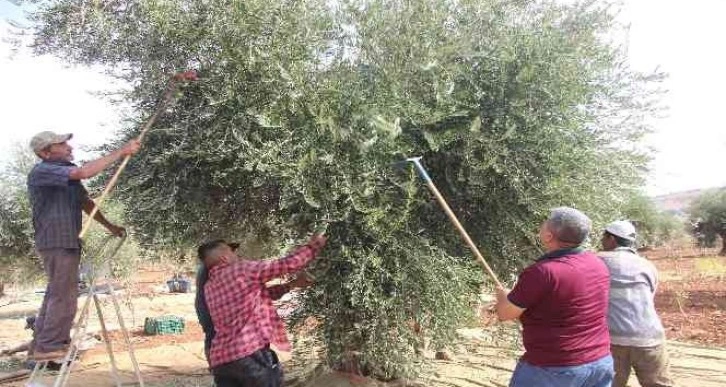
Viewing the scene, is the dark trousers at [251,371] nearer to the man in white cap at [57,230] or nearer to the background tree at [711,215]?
the man in white cap at [57,230]

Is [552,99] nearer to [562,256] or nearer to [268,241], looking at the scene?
[562,256]

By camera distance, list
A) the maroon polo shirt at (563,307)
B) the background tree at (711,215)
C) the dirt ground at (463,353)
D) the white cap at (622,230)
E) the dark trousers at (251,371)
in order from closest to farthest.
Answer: the maroon polo shirt at (563,307), the dark trousers at (251,371), the white cap at (622,230), the dirt ground at (463,353), the background tree at (711,215)

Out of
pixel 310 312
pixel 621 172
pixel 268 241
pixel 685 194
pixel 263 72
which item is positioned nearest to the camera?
pixel 263 72

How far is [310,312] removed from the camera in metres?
6.81

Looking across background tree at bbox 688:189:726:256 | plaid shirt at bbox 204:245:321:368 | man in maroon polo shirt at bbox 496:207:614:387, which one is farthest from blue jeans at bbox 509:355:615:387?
background tree at bbox 688:189:726:256

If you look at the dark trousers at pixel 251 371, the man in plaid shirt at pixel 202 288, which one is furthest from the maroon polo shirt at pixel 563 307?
the man in plaid shirt at pixel 202 288

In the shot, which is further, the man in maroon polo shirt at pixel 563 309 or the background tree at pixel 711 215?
the background tree at pixel 711 215

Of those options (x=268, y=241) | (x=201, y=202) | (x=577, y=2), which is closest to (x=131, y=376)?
(x=268, y=241)

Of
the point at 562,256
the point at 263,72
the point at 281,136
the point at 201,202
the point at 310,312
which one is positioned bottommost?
the point at 310,312

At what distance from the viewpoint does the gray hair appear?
4.12 m

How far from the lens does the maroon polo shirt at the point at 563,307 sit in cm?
402

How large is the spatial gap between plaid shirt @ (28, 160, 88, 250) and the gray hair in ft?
12.5

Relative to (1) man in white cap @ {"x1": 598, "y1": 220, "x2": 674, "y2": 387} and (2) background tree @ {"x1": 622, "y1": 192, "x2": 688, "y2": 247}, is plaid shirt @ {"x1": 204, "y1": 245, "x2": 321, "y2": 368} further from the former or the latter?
(2) background tree @ {"x1": 622, "y1": 192, "x2": 688, "y2": 247}

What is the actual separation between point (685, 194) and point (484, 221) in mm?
140899
